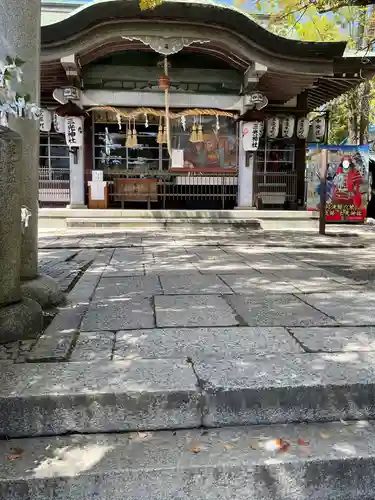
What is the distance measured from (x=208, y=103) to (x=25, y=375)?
12079 millimetres

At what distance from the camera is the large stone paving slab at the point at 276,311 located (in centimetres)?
375

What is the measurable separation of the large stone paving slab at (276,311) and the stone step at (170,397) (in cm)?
99

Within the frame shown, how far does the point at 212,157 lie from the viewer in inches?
567

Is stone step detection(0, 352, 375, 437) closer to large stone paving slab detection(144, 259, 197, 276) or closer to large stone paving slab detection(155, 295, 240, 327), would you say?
large stone paving slab detection(155, 295, 240, 327)

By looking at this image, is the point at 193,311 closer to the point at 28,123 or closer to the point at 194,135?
the point at 28,123

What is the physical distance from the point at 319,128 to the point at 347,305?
12925 millimetres

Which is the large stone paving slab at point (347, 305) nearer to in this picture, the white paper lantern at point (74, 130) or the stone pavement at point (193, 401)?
the stone pavement at point (193, 401)

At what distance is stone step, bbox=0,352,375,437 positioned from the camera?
7.91ft

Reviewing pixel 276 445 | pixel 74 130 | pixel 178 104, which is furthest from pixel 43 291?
pixel 178 104

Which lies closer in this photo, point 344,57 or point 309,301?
point 309,301

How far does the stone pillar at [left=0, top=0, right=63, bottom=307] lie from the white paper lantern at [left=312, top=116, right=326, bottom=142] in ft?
44.2

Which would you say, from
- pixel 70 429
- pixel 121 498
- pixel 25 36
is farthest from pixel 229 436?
pixel 25 36

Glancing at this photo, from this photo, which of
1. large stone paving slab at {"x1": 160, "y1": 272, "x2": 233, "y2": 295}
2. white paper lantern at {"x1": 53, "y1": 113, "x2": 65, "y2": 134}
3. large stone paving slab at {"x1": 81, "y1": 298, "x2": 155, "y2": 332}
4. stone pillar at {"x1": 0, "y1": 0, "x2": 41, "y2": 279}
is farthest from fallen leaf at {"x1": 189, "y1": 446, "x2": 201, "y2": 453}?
white paper lantern at {"x1": 53, "y1": 113, "x2": 65, "y2": 134}

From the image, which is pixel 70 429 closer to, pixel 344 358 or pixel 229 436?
pixel 229 436
